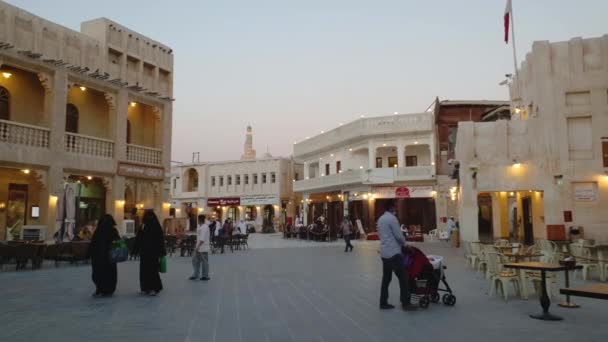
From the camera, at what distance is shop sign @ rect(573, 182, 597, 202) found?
18266 millimetres

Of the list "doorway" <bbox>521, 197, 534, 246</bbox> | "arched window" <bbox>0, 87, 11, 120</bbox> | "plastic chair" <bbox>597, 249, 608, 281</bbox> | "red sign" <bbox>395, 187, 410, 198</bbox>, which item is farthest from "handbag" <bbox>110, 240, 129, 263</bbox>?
"red sign" <bbox>395, 187, 410, 198</bbox>

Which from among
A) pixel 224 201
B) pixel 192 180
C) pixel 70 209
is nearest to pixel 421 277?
pixel 70 209

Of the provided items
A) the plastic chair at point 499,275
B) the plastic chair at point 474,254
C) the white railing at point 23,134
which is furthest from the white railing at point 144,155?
the plastic chair at point 499,275

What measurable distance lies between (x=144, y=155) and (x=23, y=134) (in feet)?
19.4

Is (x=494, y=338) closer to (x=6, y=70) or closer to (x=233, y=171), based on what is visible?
(x=6, y=70)

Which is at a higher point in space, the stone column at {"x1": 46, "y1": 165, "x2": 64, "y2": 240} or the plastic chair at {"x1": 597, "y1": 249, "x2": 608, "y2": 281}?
the stone column at {"x1": 46, "y1": 165, "x2": 64, "y2": 240}

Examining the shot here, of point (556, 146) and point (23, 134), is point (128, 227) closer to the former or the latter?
point (23, 134)

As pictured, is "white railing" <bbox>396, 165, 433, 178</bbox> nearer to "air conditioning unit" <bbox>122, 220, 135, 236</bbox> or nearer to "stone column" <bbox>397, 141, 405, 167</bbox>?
"stone column" <bbox>397, 141, 405, 167</bbox>

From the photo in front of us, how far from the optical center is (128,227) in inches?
840

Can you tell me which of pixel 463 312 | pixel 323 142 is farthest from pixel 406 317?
pixel 323 142

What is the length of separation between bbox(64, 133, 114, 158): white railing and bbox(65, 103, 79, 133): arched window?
4.13 ft

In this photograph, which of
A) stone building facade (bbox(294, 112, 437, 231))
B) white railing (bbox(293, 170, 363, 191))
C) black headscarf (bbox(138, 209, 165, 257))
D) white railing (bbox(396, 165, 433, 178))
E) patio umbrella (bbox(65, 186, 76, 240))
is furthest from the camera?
white railing (bbox(293, 170, 363, 191))

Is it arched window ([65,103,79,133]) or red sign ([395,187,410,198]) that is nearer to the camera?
arched window ([65,103,79,133])

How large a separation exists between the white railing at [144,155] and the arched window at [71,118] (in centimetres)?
239
